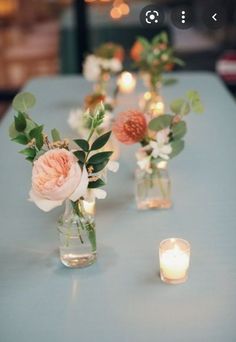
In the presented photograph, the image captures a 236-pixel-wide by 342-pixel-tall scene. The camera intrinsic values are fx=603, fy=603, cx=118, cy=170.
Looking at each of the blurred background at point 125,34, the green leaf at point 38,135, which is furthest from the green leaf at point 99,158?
the blurred background at point 125,34

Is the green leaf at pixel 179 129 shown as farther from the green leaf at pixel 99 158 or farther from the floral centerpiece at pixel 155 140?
the green leaf at pixel 99 158

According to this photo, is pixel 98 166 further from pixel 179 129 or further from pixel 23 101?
pixel 179 129

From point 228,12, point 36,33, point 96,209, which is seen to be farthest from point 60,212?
point 36,33

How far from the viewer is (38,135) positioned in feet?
4.02

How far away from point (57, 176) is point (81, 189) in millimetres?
61

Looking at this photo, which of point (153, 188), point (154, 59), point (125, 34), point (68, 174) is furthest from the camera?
point (125, 34)

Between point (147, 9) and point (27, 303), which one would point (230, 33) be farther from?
point (27, 303)

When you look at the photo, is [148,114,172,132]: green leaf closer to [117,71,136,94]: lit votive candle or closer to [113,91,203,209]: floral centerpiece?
[113,91,203,209]: floral centerpiece

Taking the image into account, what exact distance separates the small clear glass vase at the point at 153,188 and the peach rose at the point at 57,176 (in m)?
0.43

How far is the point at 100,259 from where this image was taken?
1.34 meters

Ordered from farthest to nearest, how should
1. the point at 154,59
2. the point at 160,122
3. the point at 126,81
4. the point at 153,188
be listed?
the point at 126,81
the point at 154,59
the point at 153,188
the point at 160,122

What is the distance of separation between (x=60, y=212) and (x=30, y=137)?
1.24 ft

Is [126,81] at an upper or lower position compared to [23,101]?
upper

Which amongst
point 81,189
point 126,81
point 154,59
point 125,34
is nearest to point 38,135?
point 81,189
